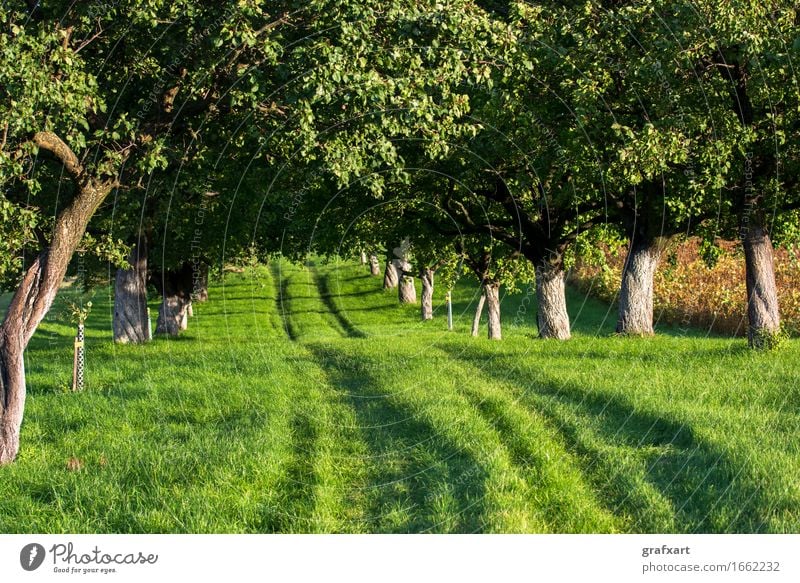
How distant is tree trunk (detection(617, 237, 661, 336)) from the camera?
28.0m

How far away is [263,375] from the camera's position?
22312 millimetres

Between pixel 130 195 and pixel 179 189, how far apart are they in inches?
58.2

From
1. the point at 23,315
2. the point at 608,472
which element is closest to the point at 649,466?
the point at 608,472

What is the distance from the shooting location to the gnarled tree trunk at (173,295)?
44.1 m

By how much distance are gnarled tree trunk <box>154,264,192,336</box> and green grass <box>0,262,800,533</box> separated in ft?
61.7

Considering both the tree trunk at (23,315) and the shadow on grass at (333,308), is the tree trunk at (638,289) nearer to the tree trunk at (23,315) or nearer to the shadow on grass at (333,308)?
the shadow on grass at (333,308)

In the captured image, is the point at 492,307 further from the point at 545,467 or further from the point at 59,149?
the point at 545,467

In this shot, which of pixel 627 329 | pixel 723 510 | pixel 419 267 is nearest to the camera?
pixel 723 510

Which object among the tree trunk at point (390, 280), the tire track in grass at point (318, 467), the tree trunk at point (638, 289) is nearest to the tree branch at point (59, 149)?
the tire track in grass at point (318, 467)

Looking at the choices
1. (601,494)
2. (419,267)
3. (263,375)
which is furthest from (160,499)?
(419,267)

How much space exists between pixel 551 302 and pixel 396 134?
11.1m

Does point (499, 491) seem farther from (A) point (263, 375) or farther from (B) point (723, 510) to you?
(A) point (263, 375)

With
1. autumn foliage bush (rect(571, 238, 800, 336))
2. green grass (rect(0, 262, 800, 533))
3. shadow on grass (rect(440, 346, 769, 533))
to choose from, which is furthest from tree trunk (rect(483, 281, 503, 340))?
shadow on grass (rect(440, 346, 769, 533))

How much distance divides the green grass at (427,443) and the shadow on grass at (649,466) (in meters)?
0.04
